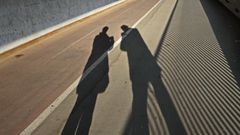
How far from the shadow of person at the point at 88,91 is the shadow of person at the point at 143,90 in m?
0.64

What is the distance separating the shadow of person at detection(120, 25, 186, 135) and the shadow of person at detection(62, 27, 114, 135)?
0.64m

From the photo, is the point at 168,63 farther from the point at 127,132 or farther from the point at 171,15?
the point at 171,15

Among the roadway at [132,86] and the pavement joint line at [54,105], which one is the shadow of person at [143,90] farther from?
the pavement joint line at [54,105]

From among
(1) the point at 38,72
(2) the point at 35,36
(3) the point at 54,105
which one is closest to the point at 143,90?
(3) the point at 54,105

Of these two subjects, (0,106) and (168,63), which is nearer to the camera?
(0,106)

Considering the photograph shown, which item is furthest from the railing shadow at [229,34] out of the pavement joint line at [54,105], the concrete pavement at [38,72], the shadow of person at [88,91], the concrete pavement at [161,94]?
the concrete pavement at [38,72]

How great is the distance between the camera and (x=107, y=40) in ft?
32.1

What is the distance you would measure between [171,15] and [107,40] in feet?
22.0

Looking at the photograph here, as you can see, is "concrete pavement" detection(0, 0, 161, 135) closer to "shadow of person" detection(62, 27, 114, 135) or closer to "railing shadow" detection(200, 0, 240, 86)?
"shadow of person" detection(62, 27, 114, 135)

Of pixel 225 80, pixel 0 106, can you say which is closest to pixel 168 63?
pixel 225 80

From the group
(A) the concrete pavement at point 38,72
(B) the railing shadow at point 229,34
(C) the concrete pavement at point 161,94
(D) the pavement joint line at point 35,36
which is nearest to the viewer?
(C) the concrete pavement at point 161,94

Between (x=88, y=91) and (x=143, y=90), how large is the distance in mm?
1118

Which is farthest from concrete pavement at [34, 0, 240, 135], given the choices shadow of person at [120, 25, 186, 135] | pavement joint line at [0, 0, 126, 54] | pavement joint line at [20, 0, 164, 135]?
pavement joint line at [0, 0, 126, 54]

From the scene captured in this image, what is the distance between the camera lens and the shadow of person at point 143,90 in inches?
177
